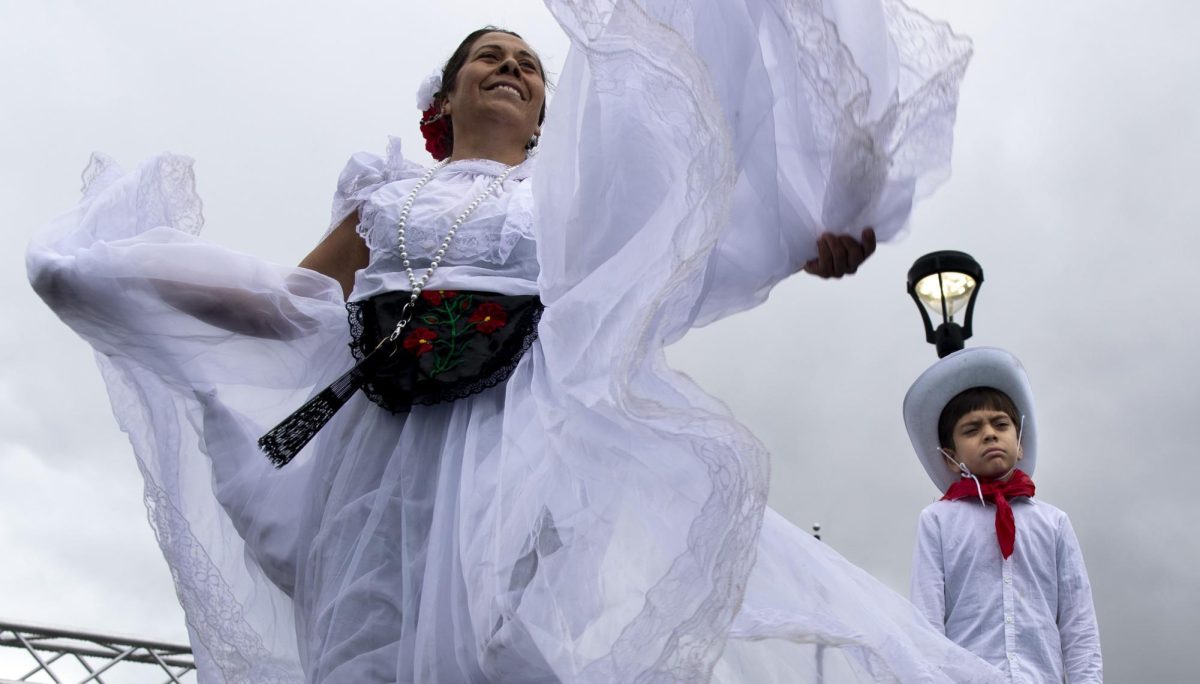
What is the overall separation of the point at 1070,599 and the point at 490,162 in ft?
6.28

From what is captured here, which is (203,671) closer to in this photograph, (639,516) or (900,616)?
(639,516)

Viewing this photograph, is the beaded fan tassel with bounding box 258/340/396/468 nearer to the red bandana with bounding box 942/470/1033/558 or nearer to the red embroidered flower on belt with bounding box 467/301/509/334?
the red embroidered flower on belt with bounding box 467/301/509/334

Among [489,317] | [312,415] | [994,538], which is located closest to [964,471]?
[994,538]

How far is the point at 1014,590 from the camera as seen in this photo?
3.03 meters

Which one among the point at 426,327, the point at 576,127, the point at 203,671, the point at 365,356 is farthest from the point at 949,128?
the point at 203,671

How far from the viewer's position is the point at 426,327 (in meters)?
1.95

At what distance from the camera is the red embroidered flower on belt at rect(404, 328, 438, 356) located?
1.93 metres

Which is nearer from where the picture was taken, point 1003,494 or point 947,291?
point 1003,494

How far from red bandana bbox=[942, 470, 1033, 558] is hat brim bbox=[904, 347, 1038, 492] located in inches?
5.7

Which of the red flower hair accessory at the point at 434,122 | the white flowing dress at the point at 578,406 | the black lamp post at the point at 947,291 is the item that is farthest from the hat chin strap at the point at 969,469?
the red flower hair accessory at the point at 434,122

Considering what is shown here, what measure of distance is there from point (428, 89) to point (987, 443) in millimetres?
1804

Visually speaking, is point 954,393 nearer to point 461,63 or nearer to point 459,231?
point 461,63

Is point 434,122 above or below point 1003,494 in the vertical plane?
above

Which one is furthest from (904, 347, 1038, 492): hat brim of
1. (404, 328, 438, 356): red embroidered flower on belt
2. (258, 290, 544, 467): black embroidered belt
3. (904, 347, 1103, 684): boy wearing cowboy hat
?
→ (404, 328, 438, 356): red embroidered flower on belt
